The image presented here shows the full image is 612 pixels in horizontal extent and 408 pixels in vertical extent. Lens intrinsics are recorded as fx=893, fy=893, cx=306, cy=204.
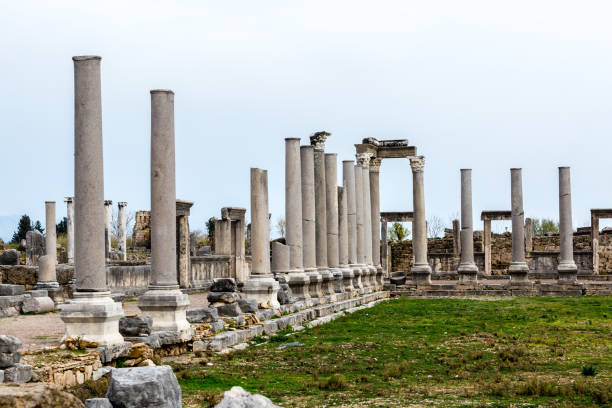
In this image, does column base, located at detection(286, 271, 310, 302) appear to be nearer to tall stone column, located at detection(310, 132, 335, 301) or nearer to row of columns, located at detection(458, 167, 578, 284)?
tall stone column, located at detection(310, 132, 335, 301)

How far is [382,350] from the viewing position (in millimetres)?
15164

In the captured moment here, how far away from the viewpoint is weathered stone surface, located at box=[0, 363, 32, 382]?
31.3ft

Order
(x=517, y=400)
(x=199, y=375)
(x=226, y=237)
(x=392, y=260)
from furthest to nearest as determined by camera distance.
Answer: (x=392, y=260), (x=226, y=237), (x=199, y=375), (x=517, y=400)

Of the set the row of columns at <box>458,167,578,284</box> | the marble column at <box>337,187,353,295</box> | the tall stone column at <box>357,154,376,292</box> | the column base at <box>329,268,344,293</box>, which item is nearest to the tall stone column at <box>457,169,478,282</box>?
the row of columns at <box>458,167,578,284</box>

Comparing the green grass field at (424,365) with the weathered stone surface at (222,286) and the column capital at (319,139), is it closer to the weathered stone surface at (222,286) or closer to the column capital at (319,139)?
the weathered stone surface at (222,286)

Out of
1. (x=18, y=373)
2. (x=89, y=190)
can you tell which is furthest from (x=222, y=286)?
(x=18, y=373)

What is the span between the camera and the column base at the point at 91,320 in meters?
12.1

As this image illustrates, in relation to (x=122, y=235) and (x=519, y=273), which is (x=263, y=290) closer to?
(x=519, y=273)

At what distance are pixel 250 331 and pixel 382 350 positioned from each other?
2.84 m

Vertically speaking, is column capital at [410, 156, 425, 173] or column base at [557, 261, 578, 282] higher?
column capital at [410, 156, 425, 173]

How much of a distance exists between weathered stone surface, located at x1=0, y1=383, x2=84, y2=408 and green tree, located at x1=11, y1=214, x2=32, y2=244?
55.1 m

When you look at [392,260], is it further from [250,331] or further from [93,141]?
[93,141]

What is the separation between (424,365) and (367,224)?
20.5 metres

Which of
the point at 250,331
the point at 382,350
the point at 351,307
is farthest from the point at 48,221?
the point at 382,350
